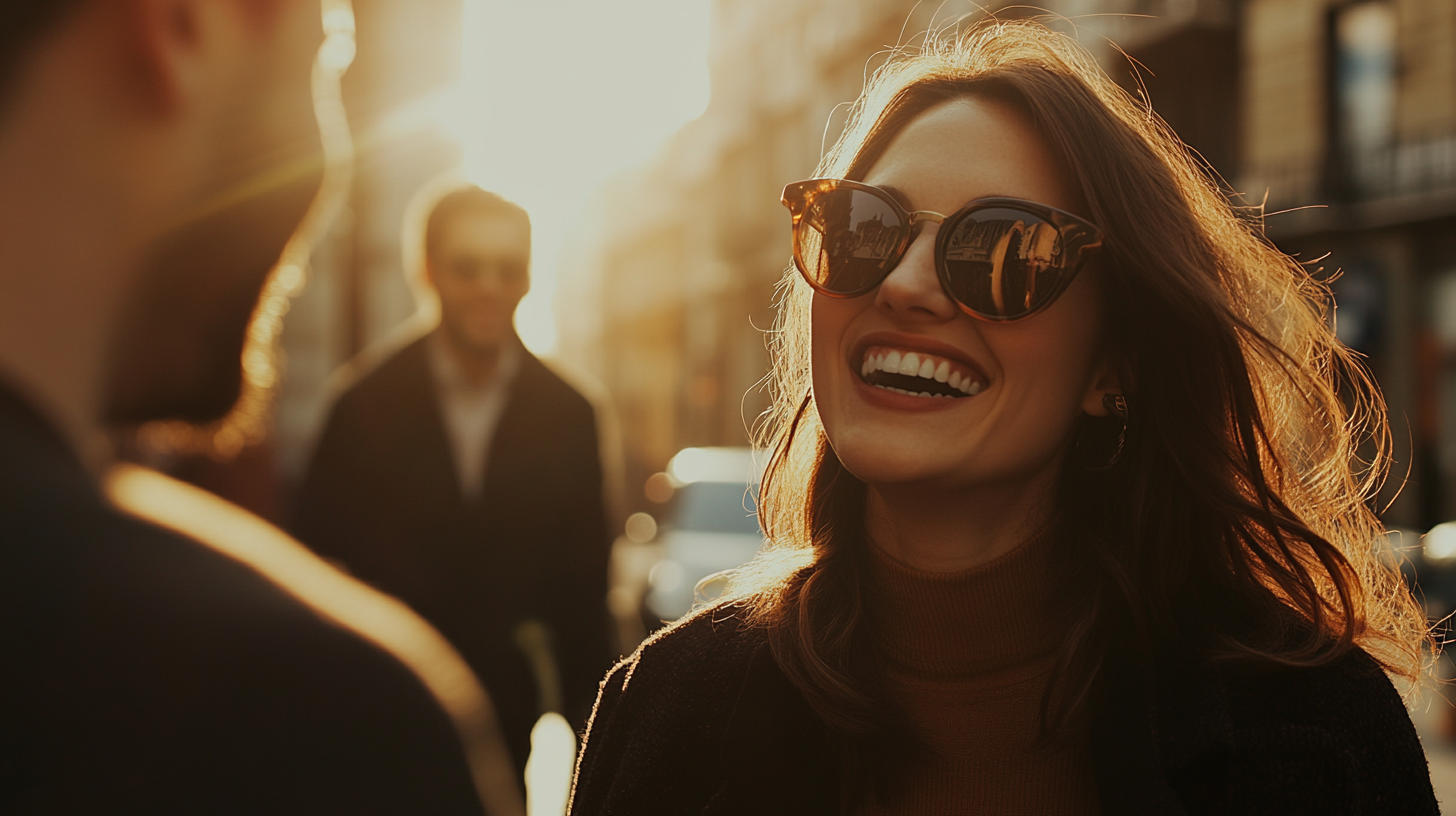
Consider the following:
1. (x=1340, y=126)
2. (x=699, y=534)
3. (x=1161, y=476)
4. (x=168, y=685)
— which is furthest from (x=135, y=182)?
(x=1340, y=126)

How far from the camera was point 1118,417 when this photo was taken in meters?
2.12

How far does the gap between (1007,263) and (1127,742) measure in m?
0.71

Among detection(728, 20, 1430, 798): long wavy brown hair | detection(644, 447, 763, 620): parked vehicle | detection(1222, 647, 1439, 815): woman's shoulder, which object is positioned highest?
detection(728, 20, 1430, 798): long wavy brown hair

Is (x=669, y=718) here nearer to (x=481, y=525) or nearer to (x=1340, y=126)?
(x=481, y=525)

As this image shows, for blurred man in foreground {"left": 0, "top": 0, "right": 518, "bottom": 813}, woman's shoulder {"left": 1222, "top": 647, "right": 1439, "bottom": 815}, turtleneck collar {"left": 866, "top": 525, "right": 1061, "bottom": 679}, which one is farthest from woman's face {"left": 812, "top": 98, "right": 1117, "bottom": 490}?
blurred man in foreground {"left": 0, "top": 0, "right": 518, "bottom": 813}

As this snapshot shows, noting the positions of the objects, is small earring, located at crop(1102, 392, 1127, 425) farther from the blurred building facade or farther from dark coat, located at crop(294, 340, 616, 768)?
the blurred building facade

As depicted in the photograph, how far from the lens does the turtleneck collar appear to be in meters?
1.90

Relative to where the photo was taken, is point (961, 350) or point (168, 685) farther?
point (961, 350)

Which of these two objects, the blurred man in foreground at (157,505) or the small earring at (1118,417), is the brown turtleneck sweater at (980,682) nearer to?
the small earring at (1118,417)

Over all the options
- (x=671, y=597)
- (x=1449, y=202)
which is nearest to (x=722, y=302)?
(x=1449, y=202)

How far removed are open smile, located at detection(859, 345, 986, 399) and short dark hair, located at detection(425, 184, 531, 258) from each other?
208cm

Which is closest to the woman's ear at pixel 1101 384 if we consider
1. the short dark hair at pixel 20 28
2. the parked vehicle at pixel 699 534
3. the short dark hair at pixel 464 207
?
the short dark hair at pixel 20 28

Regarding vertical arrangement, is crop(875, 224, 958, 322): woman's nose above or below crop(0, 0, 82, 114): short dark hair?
below

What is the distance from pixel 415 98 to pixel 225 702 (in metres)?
18.6
